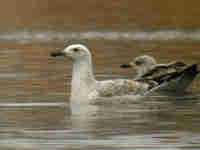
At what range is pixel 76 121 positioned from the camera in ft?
45.6

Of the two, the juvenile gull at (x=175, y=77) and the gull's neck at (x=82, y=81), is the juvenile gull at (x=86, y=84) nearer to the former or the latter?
the gull's neck at (x=82, y=81)

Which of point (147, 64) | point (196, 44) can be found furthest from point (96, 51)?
point (147, 64)

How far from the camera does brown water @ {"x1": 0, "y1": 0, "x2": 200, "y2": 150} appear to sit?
12180 millimetres

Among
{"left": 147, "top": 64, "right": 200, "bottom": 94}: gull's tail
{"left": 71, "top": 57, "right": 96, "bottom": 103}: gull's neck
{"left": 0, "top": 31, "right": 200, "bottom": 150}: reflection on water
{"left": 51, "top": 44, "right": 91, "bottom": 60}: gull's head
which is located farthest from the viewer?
{"left": 147, "top": 64, "right": 200, "bottom": 94}: gull's tail

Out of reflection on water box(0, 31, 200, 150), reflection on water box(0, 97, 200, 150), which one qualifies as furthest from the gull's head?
reflection on water box(0, 97, 200, 150)

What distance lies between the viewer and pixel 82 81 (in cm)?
1627

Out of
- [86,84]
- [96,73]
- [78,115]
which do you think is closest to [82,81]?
[86,84]

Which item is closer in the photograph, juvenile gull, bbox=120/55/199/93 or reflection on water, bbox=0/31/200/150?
reflection on water, bbox=0/31/200/150

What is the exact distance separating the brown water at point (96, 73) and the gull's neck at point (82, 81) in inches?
12.0

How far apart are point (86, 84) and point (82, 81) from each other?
0.27 feet

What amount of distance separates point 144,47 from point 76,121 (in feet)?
52.4

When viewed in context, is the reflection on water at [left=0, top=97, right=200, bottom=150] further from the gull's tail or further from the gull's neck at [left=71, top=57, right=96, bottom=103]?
the gull's tail

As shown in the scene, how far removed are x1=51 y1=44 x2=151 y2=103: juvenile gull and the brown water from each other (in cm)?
33

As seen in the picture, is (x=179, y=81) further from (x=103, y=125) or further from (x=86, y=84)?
(x=103, y=125)
